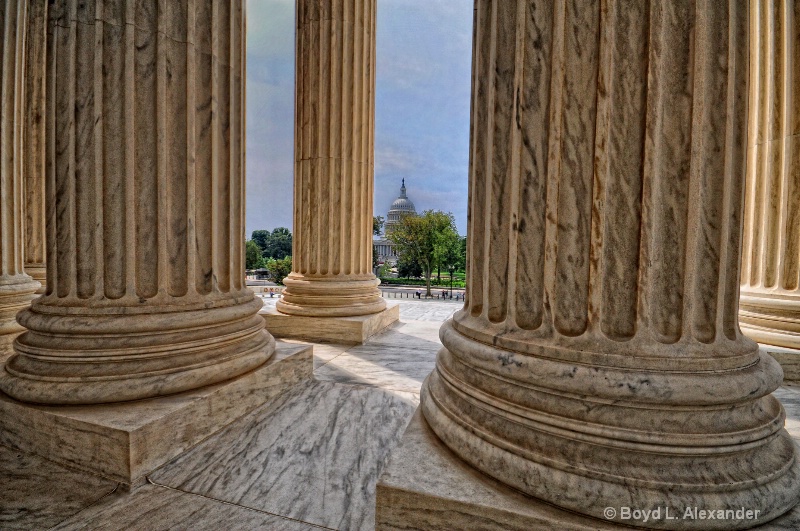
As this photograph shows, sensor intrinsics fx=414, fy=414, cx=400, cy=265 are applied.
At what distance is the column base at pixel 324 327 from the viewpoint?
Result: 18891 mm

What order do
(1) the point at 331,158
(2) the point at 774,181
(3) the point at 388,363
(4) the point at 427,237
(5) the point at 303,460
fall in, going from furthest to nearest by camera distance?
(4) the point at 427,237
(1) the point at 331,158
(3) the point at 388,363
(2) the point at 774,181
(5) the point at 303,460

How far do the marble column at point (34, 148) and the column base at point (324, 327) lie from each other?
1365cm

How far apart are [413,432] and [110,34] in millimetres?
10564

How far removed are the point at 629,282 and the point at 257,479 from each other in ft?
23.4

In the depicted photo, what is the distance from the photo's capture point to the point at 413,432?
7188mm

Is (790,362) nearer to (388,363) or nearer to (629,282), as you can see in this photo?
(629,282)

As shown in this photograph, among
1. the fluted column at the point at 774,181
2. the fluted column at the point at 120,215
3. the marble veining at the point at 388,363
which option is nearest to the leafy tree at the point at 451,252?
the marble veining at the point at 388,363

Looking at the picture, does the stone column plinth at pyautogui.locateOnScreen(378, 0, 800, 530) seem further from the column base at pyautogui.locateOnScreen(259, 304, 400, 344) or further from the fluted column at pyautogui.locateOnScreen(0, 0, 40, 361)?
the fluted column at pyautogui.locateOnScreen(0, 0, 40, 361)

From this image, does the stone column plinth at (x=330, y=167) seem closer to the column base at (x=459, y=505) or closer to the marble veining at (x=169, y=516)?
the marble veining at (x=169, y=516)

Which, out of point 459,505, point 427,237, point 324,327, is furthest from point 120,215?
point 427,237

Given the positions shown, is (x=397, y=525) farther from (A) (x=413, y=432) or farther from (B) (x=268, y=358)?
(B) (x=268, y=358)

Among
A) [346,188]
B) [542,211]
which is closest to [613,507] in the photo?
[542,211]

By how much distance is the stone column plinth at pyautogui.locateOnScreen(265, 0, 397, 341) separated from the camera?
2009 cm

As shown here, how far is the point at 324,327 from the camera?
19422mm
